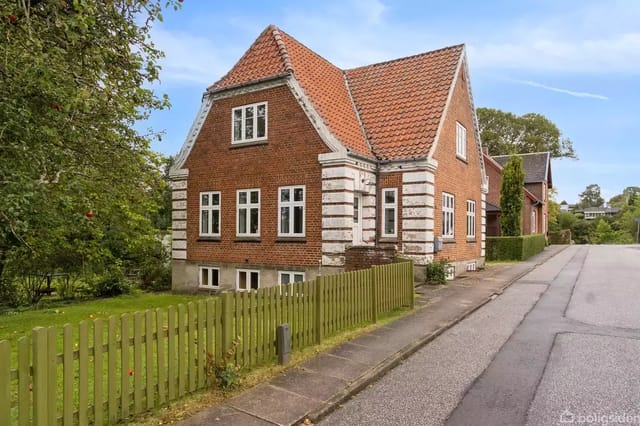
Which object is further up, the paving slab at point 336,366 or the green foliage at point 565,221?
the green foliage at point 565,221

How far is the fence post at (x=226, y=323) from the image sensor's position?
5820mm

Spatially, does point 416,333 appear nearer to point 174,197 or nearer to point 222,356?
point 222,356

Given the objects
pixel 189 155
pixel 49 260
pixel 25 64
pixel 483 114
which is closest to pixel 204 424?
pixel 25 64

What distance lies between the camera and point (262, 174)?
15.9 meters

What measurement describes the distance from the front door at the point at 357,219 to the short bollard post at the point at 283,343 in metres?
8.78

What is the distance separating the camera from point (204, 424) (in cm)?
462

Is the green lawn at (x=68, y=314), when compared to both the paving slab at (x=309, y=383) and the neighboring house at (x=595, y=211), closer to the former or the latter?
the paving slab at (x=309, y=383)

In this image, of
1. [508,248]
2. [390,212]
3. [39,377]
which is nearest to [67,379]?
[39,377]

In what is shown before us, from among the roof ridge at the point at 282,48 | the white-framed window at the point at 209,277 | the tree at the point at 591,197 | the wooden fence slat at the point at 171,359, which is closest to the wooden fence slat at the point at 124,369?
the wooden fence slat at the point at 171,359

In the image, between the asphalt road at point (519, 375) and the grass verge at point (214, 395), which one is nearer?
the grass verge at point (214, 395)

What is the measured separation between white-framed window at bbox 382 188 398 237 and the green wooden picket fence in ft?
21.8

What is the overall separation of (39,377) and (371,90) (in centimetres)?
1743

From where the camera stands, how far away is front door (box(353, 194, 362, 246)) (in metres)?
15.3

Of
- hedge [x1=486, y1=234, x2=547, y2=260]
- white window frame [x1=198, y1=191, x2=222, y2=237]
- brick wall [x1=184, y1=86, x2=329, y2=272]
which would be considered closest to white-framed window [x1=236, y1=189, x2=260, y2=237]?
brick wall [x1=184, y1=86, x2=329, y2=272]
